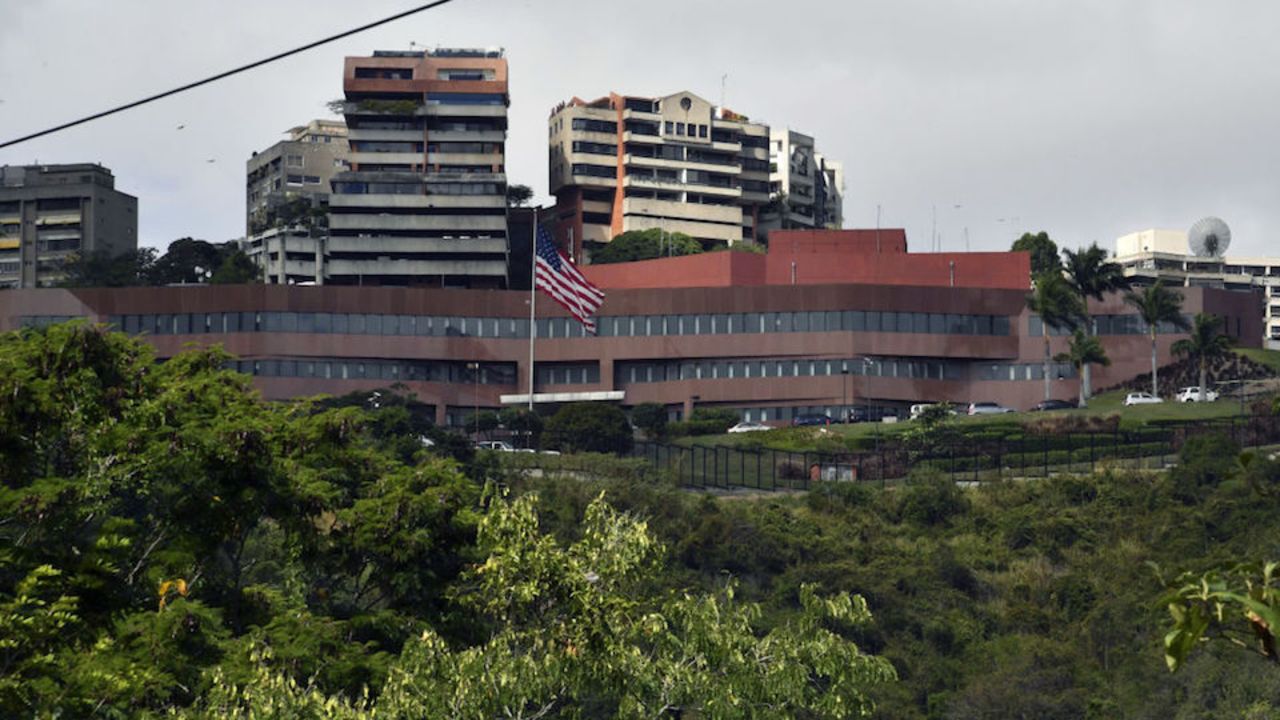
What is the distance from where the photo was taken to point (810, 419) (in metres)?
126

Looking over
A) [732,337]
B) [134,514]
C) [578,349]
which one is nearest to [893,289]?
[732,337]

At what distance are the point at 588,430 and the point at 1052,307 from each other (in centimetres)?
3831

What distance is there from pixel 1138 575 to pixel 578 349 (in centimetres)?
5674

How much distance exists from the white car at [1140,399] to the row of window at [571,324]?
1101 centimetres

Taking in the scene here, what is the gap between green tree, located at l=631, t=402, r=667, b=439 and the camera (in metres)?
120

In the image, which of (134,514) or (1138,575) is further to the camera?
(1138,575)

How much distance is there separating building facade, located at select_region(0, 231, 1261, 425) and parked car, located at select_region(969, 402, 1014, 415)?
1.16 metres

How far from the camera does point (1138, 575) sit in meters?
84.5

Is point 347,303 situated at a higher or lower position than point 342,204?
lower

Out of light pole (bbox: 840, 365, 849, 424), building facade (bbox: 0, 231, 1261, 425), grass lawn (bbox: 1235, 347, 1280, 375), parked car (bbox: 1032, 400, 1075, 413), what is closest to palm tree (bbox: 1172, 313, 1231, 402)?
building facade (bbox: 0, 231, 1261, 425)

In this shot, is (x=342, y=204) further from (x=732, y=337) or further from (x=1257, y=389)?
(x=1257, y=389)

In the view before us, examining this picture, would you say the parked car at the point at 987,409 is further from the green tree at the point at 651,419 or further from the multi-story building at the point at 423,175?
the multi-story building at the point at 423,175

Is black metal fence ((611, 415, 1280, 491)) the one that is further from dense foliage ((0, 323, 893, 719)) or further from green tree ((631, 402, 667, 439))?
dense foliage ((0, 323, 893, 719))

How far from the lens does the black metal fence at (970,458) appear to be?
104 metres
